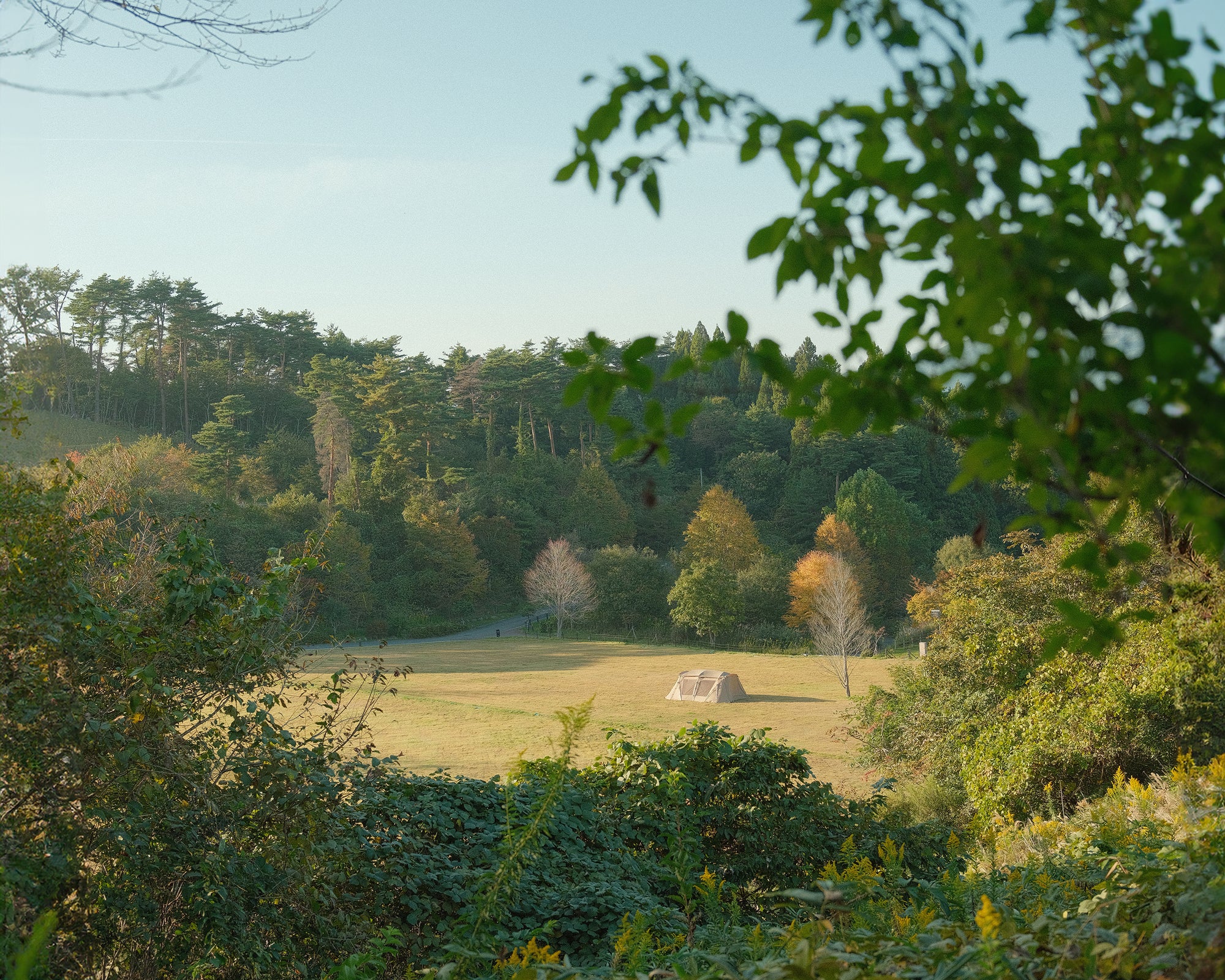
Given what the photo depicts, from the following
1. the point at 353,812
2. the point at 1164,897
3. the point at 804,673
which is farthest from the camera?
the point at 804,673

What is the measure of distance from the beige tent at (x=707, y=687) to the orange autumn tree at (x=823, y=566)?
7.60 meters

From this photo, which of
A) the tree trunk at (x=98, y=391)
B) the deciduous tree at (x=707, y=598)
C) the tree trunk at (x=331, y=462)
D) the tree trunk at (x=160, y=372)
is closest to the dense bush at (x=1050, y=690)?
the deciduous tree at (x=707, y=598)

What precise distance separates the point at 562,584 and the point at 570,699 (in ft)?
51.9

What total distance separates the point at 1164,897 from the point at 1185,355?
1583mm

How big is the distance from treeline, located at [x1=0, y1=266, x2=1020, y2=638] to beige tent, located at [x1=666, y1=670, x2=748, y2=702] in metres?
12.4

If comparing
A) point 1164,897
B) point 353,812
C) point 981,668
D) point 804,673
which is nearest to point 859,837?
point 353,812

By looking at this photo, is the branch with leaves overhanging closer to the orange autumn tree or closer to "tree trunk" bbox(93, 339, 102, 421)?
the orange autumn tree

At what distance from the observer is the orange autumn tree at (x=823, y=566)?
37594mm

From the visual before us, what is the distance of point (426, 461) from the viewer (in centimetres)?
4872

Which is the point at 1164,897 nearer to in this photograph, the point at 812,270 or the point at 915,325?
the point at 915,325

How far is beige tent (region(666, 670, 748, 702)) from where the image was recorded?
25.5 metres

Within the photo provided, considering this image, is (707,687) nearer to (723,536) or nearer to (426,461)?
(723,536)

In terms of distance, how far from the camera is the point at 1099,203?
1218 millimetres

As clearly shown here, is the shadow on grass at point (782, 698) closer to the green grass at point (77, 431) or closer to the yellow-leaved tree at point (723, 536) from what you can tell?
the yellow-leaved tree at point (723, 536)
